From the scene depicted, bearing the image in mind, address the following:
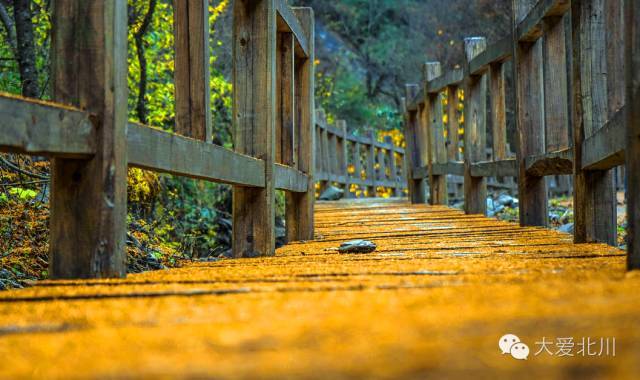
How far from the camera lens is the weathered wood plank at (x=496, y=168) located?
5471mm

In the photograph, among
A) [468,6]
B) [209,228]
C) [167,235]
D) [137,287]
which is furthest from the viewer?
[468,6]

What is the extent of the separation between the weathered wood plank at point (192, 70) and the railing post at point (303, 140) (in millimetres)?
2396

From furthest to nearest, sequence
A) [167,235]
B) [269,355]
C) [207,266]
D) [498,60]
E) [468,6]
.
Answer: [468,6] < [167,235] < [498,60] < [207,266] < [269,355]

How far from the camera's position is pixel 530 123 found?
5.22 meters

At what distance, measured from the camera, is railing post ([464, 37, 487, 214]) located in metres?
6.91

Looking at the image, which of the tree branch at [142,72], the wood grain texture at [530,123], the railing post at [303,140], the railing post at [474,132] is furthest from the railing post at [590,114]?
the tree branch at [142,72]

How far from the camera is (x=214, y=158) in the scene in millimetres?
2994

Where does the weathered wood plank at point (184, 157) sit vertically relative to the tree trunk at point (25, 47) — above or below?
below

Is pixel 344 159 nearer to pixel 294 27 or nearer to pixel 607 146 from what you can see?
pixel 294 27

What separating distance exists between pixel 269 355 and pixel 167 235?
6.12m

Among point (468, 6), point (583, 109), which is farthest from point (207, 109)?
point (468, 6)

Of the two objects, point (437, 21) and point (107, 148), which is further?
point (437, 21)

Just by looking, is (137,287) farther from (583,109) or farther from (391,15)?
(391,15)

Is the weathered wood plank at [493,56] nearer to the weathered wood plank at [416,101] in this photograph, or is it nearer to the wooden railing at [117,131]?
the wooden railing at [117,131]
